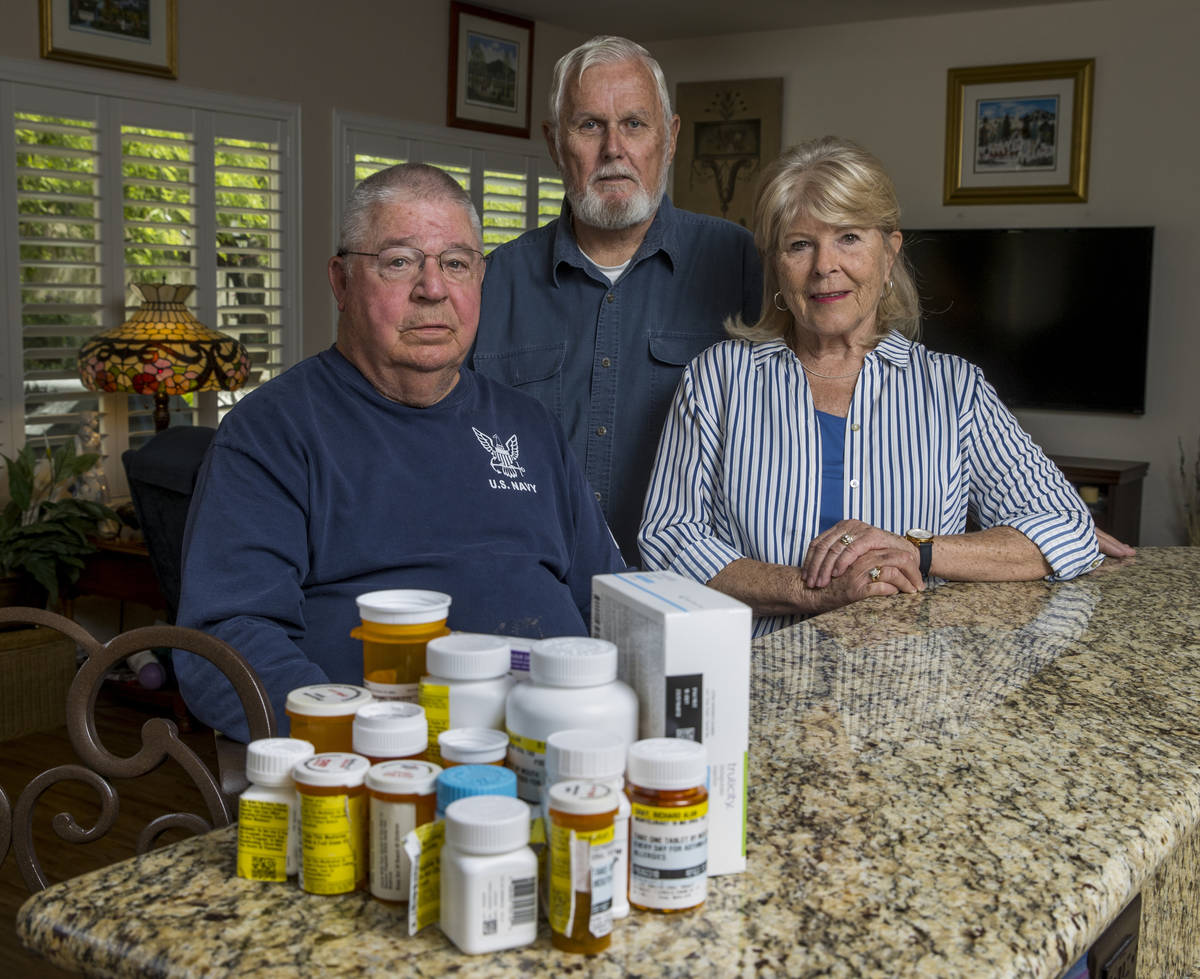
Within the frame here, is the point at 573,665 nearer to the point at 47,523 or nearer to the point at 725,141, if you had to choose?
the point at 47,523

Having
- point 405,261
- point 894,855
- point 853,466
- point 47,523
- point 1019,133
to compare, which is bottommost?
point 47,523

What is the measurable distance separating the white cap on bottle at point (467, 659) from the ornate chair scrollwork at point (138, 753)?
0.30 meters

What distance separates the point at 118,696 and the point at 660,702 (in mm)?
3787

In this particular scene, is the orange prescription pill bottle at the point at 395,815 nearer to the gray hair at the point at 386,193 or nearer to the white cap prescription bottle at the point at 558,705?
the white cap prescription bottle at the point at 558,705

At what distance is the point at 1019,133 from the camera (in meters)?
5.58

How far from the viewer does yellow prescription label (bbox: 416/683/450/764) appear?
848 millimetres

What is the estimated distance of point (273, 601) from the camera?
144 cm

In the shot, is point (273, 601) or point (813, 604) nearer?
point (273, 601)

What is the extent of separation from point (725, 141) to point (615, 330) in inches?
178

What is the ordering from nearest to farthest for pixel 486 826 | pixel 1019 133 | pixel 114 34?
pixel 486 826
pixel 114 34
pixel 1019 133

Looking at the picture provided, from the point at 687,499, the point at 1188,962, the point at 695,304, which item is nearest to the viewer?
the point at 1188,962

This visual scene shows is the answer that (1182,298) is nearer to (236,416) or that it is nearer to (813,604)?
(813,604)

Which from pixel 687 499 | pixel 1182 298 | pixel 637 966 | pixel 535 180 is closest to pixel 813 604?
pixel 687 499

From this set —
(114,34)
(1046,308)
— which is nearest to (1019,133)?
(1046,308)
